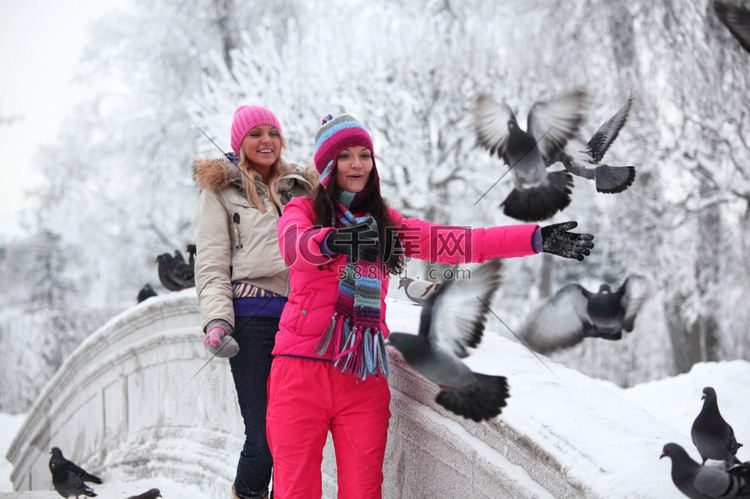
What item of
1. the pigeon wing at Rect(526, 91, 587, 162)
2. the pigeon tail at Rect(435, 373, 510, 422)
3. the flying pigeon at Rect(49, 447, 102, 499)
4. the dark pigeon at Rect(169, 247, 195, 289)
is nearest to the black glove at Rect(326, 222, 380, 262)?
the pigeon tail at Rect(435, 373, 510, 422)

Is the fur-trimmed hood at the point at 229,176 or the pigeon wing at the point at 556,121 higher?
the pigeon wing at the point at 556,121

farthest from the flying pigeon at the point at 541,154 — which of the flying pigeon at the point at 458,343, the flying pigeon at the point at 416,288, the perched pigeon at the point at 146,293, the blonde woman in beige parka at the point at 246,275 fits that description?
the perched pigeon at the point at 146,293

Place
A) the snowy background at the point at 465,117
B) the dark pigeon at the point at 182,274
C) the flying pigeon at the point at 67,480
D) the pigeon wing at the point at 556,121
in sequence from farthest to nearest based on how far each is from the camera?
the snowy background at the point at 465,117 → the dark pigeon at the point at 182,274 → the flying pigeon at the point at 67,480 → the pigeon wing at the point at 556,121

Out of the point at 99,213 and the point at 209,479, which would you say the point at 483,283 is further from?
the point at 99,213

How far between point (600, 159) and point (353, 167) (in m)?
0.77

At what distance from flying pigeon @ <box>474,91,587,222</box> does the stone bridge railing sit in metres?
0.56

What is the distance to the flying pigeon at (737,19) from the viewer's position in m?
1.71

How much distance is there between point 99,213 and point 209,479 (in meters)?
11.2

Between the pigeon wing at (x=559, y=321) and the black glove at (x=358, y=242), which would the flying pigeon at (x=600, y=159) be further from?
the black glove at (x=358, y=242)

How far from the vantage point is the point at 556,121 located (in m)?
1.99

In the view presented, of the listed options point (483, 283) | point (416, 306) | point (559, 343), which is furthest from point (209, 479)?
point (483, 283)

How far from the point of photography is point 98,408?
5520mm

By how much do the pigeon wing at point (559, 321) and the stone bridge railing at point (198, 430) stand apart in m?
0.11

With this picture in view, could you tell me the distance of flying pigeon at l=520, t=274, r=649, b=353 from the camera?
2016 millimetres
